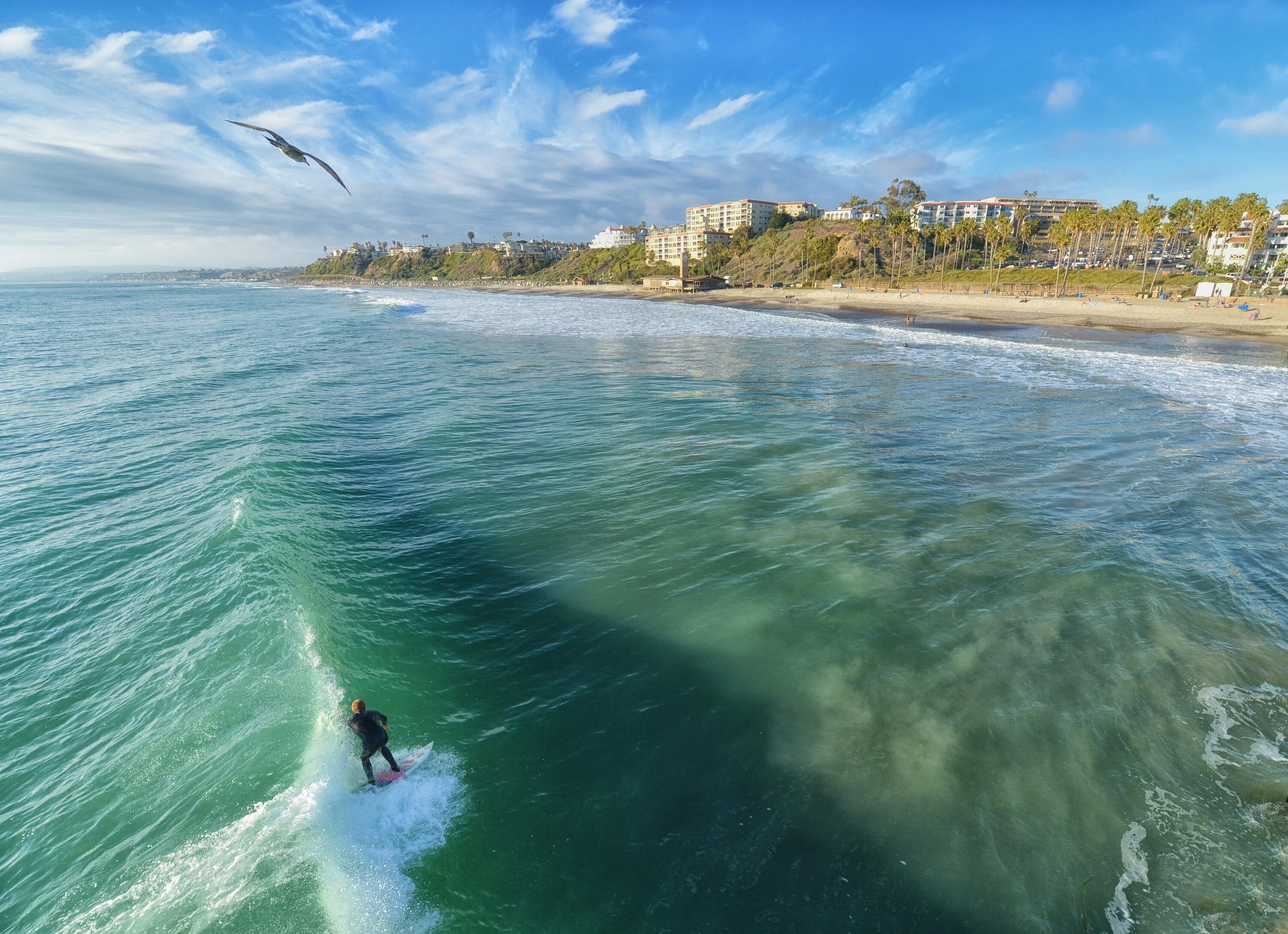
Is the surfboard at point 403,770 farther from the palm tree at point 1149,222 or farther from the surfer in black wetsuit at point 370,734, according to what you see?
the palm tree at point 1149,222

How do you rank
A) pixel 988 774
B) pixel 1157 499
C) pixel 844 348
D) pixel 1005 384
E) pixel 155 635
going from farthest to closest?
pixel 844 348
pixel 1005 384
pixel 1157 499
pixel 155 635
pixel 988 774

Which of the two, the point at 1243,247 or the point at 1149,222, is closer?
the point at 1149,222

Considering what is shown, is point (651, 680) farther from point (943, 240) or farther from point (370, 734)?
point (943, 240)

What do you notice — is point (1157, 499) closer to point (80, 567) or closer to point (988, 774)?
point (988, 774)

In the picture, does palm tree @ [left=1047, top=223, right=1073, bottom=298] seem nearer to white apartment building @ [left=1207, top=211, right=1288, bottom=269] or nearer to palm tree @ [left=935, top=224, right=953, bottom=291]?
palm tree @ [left=935, top=224, right=953, bottom=291]

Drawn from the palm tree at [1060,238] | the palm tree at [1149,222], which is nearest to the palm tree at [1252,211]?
the palm tree at [1149,222]

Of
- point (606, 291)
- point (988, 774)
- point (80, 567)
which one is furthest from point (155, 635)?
point (606, 291)

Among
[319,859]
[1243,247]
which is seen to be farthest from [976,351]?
[1243,247]
